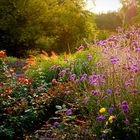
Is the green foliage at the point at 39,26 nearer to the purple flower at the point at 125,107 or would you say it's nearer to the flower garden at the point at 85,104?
the flower garden at the point at 85,104

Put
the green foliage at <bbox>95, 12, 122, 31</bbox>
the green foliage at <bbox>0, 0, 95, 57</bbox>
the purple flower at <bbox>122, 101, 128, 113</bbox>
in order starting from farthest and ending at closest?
the green foliage at <bbox>95, 12, 122, 31</bbox> < the green foliage at <bbox>0, 0, 95, 57</bbox> < the purple flower at <bbox>122, 101, 128, 113</bbox>

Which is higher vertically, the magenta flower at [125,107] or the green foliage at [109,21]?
the magenta flower at [125,107]

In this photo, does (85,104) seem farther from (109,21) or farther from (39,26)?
(109,21)

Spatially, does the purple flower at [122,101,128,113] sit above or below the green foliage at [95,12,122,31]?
above

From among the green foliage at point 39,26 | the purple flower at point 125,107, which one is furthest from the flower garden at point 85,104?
the green foliage at point 39,26

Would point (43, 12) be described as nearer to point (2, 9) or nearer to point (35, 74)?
point (2, 9)

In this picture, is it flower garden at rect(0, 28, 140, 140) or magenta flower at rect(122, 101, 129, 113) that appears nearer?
magenta flower at rect(122, 101, 129, 113)

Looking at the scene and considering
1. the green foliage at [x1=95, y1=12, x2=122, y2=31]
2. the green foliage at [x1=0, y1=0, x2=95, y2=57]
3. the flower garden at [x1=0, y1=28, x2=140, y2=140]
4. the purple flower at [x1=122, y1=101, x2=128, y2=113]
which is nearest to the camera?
the purple flower at [x1=122, y1=101, x2=128, y2=113]

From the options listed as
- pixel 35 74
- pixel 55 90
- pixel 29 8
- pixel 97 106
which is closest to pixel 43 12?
pixel 29 8

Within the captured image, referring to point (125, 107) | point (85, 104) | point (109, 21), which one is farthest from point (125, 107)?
point (109, 21)

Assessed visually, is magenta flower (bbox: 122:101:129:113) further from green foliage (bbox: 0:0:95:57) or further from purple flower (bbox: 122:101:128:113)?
green foliage (bbox: 0:0:95:57)

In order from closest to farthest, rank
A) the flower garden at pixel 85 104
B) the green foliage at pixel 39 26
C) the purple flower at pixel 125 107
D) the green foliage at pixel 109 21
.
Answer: the purple flower at pixel 125 107, the flower garden at pixel 85 104, the green foliage at pixel 39 26, the green foliage at pixel 109 21

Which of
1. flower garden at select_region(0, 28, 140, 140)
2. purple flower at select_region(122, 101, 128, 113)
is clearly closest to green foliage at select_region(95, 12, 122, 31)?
flower garden at select_region(0, 28, 140, 140)

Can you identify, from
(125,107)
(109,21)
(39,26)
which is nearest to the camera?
(125,107)
